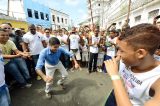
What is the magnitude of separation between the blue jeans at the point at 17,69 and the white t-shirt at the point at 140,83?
3.76 metres

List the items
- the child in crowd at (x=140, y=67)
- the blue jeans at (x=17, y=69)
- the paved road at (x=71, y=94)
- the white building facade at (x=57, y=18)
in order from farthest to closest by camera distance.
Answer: the white building facade at (x=57, y=18) < the blue jeans at (x=17, y=69) < the paved road at (x=71, y=94) < the child in crowd at (x=140, y=67)

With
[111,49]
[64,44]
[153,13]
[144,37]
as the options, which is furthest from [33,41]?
[153,13]

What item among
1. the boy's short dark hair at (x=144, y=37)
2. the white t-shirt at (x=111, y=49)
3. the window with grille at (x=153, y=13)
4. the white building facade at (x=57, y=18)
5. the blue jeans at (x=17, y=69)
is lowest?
the blue jeans at (x=17, y=69)

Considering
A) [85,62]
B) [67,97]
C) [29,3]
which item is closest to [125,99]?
[67,97]

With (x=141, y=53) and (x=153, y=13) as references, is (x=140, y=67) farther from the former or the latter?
(x=153, y=13)

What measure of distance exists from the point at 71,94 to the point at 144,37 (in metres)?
3.56

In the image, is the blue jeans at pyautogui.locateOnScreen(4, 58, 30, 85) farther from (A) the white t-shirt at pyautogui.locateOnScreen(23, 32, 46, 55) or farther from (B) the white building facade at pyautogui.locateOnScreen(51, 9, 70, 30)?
(B) the white building facade at pyautogui.locateOnScreen(51, 9, 70, 30)

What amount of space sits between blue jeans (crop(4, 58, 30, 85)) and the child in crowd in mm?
3736

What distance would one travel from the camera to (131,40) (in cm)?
125

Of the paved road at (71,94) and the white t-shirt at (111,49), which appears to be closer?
the paved road at (71,94)

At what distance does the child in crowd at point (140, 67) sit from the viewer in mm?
1169

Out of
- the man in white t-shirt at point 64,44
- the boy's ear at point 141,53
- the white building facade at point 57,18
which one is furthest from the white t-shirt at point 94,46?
the white building facade at point 57,18

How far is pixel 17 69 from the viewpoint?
4.50m

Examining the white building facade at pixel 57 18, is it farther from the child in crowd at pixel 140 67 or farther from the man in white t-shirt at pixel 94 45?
the child in crowd at pixel 140 67
